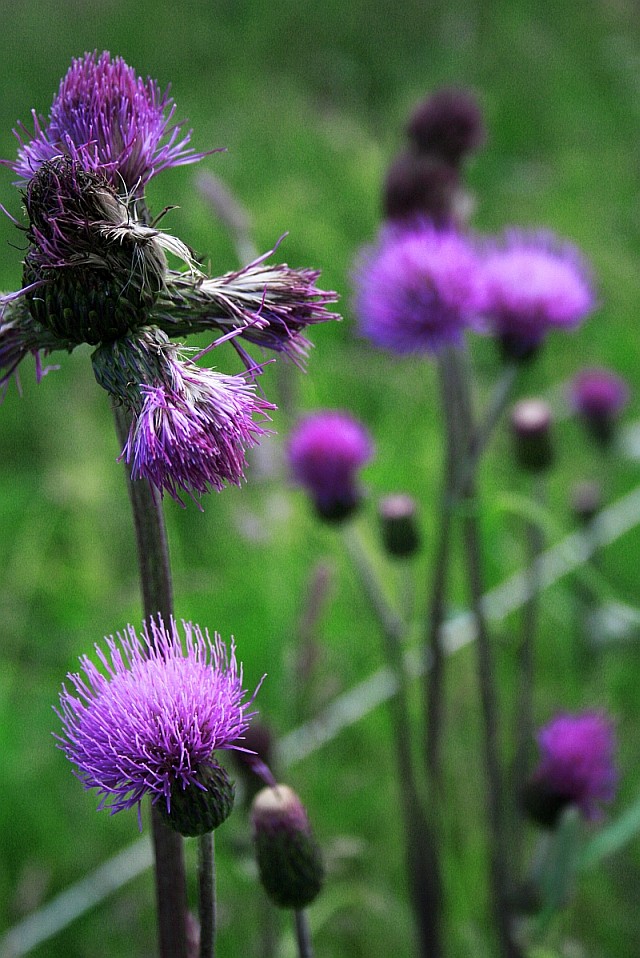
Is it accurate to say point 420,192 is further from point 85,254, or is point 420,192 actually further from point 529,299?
point 85,254

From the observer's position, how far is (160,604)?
458mm

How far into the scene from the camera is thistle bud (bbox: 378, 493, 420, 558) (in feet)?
3.08

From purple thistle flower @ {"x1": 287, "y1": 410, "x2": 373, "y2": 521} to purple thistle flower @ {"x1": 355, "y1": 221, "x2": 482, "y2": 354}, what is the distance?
0.11m

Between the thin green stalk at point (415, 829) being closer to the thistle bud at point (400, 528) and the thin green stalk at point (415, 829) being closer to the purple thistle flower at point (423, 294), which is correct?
the thistle bud at point (400, 528)

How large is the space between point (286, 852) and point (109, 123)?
356 mm

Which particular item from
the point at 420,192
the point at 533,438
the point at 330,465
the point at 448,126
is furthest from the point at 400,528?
the point at 448,126

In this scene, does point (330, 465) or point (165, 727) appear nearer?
point (165, 727)

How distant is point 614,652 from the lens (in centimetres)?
132

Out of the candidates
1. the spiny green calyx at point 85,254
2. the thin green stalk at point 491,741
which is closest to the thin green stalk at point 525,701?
the thin green stalk at point 491,741

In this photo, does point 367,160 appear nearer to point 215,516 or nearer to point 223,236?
point 223,236

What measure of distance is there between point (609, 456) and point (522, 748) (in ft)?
1.99

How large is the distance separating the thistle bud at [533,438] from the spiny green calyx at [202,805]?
693mm

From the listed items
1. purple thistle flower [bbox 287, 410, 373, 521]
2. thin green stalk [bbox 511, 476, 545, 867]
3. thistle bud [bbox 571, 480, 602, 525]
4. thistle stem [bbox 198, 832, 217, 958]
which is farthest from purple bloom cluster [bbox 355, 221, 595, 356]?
thistle stem [bbox 198, 832, 217, 958]

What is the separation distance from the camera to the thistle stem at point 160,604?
43cm
